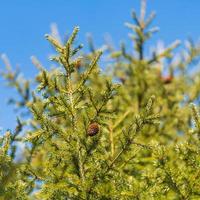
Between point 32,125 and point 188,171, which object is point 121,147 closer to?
point 188,171

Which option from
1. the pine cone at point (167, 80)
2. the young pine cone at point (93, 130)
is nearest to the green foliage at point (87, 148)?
the young pine cone at point (93, 130)

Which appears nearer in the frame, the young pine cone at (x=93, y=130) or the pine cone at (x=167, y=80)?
the young pine cone at (x=93, y=130)

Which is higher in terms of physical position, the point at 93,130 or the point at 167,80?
the point at 167,80

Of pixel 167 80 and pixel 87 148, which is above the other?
pixel 167 80

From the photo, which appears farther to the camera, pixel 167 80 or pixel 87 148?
pixel 167 80

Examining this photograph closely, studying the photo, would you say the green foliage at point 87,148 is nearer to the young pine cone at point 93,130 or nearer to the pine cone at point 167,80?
the young pine cone at point 93,130

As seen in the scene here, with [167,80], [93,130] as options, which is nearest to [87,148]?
[93,130]

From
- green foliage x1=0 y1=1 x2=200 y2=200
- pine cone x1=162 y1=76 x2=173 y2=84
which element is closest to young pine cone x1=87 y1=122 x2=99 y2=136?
green foliage x1=0 y1=1 x2=200 y2=200

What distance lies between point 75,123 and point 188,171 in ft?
3.76

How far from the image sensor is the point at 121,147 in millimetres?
4426

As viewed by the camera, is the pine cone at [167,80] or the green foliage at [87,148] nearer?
the green foliage at [87,148]

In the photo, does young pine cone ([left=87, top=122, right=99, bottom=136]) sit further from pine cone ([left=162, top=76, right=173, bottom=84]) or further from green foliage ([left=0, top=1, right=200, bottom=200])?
pine cone ([left=162, top=76, right=173, bottom=84])

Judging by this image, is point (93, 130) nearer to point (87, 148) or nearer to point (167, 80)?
point (87, 148)

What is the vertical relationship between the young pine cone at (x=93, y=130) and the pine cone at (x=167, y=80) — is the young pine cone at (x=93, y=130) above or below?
below
